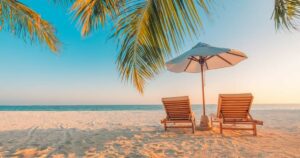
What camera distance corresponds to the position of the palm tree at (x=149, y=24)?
1.72m

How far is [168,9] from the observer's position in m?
1.75

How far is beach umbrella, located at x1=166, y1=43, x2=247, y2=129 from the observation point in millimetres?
4220

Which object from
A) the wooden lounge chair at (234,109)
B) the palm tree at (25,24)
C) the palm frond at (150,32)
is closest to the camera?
the palm frond at (150,32)

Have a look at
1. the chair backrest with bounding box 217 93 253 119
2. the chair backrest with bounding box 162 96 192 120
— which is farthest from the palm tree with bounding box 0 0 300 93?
the chair backrest with bounding box 217 93 253 119

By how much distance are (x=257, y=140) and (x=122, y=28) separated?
3.42 m

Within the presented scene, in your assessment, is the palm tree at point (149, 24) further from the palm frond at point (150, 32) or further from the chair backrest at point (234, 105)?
the chair backrest at point (234, 105)

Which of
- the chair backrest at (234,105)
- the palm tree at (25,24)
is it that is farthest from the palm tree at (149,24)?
the chair backrest at (234,105)

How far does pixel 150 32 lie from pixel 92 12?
1.06 metres

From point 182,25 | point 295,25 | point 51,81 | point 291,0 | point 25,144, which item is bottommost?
point 25,144

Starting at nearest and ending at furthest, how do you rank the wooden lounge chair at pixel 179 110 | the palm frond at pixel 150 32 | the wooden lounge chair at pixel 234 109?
the palm frond at pixel 150 32 → the wooden lounge chair at pixel 234 109 → the wooden lounge chair at pixel 179 110

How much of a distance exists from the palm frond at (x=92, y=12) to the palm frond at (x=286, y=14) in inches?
64.8

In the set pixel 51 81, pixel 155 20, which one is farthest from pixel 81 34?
pixel 51 81

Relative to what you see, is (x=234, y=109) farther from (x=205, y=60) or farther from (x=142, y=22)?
(x=142, y=22)

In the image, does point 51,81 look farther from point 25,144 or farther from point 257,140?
point 257,140
